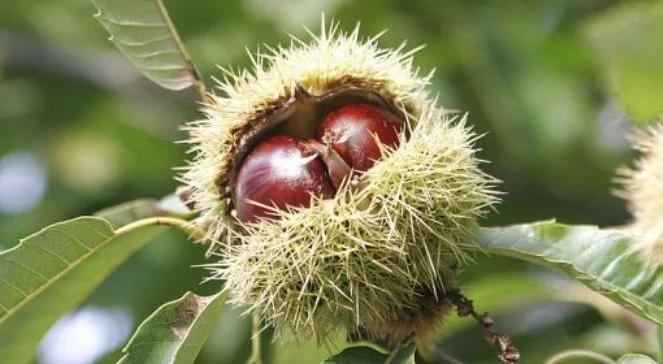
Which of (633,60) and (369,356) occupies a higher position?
(633,60)

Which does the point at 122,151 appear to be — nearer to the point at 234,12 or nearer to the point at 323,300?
the point at 234,12

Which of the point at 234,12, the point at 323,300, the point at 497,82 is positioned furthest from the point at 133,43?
the point at 234,12

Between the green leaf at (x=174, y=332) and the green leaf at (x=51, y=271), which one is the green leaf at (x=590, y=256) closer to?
the green leaf at (x=174, y=332)

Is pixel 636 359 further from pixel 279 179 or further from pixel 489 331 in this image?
pixel 279 179

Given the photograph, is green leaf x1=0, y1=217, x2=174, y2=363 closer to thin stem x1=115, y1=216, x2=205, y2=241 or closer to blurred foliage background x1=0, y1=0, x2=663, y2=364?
thin stem x1=115, y1=216, x2=205, y2=241

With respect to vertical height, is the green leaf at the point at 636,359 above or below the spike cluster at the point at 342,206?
below

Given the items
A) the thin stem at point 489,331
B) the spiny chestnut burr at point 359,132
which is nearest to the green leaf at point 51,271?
the spiny chestnut burr at point 359,132

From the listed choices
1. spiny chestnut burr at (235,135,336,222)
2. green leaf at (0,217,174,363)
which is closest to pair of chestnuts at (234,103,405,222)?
spiny chestnut burr at (235,135,336,222)

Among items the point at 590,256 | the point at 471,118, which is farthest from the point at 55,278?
the point at 471,118
